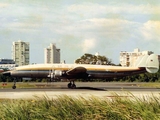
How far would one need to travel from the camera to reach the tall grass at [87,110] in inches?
467

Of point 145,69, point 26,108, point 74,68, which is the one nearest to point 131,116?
point 26,108

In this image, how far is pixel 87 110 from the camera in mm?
12703

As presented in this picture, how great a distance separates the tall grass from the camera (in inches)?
467

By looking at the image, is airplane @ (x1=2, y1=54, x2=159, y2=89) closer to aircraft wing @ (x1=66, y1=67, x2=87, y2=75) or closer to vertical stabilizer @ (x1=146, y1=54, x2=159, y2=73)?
aircraft wing @ (x1=66, y1=67, x2=87, y2=75)

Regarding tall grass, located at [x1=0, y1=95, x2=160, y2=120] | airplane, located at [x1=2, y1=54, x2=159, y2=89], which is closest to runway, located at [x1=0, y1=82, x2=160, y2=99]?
tall grass, located at [x1=0, y1=95, x2=160, y2=120]

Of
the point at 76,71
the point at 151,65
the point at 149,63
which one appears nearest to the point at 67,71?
the point at 76,71

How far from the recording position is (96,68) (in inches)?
1859

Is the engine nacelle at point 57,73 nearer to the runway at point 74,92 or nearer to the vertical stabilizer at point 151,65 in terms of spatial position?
the runway at point 74,92

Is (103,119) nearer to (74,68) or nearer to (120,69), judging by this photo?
(74,68)

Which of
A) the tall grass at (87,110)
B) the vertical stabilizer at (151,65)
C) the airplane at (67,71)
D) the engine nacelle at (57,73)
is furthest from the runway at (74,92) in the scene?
the vertical stabilizer at (151,65)

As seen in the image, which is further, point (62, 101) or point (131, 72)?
point (131, 72)

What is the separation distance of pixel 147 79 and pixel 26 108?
62.4m

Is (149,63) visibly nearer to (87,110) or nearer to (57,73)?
(57,73)

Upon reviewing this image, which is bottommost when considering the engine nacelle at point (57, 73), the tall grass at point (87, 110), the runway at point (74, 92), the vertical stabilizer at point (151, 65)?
the runway at point (74, 92)
